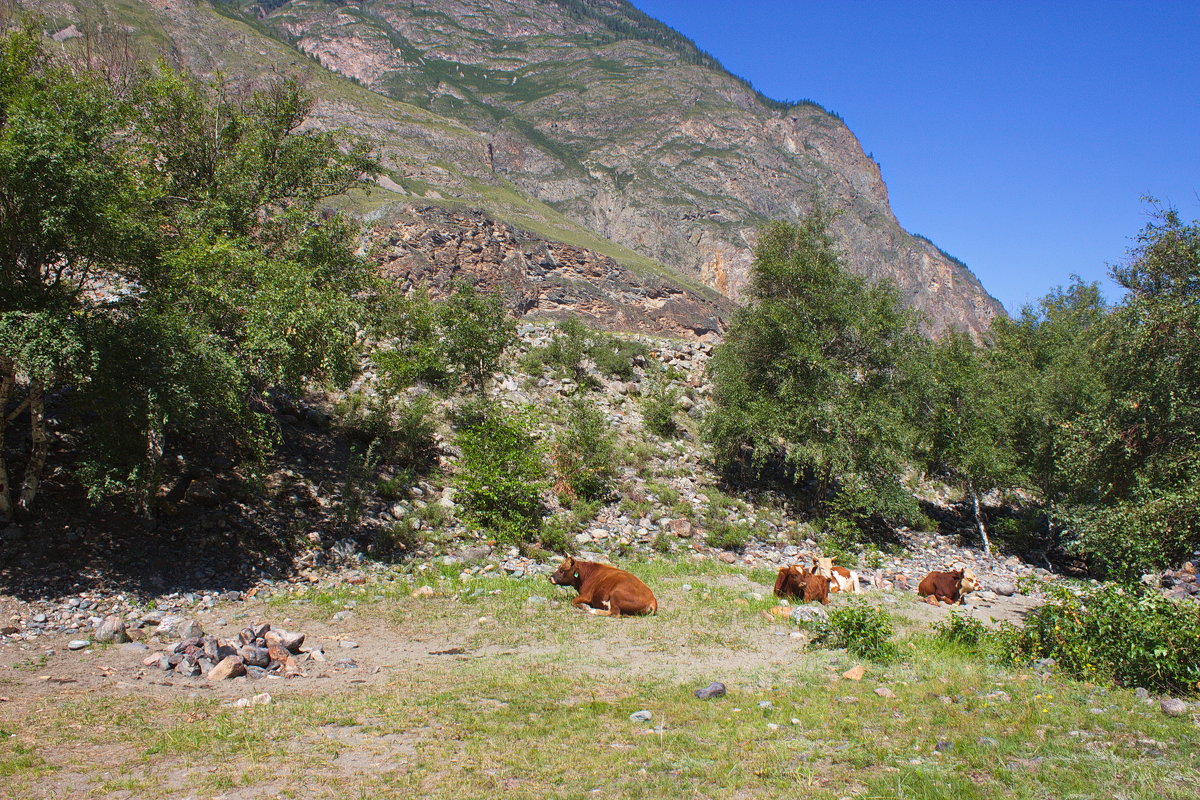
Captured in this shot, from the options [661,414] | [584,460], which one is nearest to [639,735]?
Answer: [584,460]

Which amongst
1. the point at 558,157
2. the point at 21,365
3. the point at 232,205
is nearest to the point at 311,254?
the point at 232,205

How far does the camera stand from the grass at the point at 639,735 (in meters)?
3.87

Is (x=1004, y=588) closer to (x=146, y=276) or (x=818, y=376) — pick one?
(x=818, y=376)

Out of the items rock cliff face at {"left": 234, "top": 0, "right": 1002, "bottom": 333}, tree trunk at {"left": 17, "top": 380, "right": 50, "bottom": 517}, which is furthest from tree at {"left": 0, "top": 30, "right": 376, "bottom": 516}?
rock cliff face at {"left": 234, "top": 0, "right": 1002, "bottom": 333}

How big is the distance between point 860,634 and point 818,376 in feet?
40.6

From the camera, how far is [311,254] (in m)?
12.6

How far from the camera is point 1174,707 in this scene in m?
4.77

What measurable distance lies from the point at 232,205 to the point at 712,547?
13267 millimetres

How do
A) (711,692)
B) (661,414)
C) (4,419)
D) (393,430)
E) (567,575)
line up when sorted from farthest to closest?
(661,414), (393,430), (567,575), (4,419), (711,692)

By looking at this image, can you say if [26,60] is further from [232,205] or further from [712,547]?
[712,547]

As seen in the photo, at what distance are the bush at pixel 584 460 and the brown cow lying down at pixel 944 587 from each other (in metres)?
7.46

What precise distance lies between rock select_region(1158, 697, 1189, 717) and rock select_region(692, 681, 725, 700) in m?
3.47

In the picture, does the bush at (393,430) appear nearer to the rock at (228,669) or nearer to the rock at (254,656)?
the rock at (254,656)

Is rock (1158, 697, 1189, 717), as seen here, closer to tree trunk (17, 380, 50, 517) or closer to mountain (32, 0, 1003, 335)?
tree trunk (17, 380, 50, 517)
